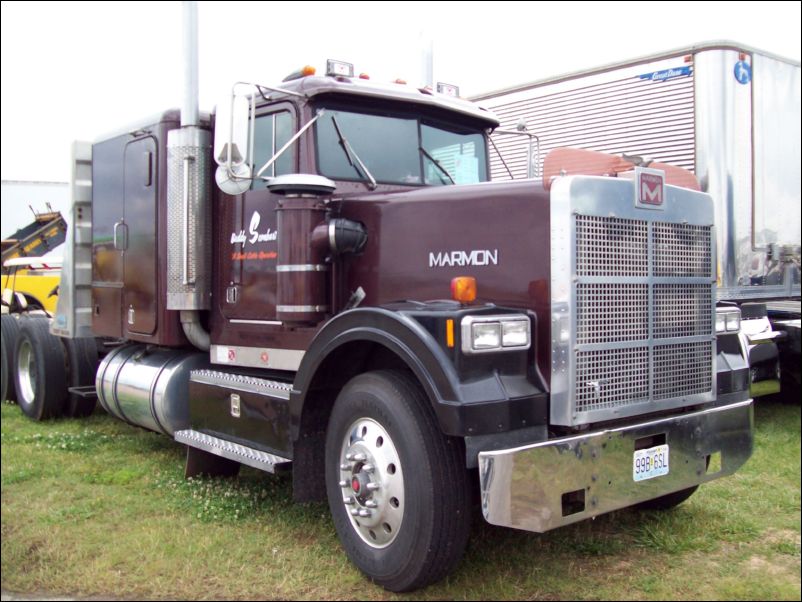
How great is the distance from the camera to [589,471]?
143 inches

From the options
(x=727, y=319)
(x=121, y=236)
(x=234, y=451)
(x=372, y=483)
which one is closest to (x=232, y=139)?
(x=234, y=451)

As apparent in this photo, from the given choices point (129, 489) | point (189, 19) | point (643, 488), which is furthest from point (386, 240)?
point (129, 489)

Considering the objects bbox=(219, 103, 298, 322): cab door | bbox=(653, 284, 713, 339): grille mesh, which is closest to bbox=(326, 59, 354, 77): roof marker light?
bbox=(219, 103, 298, 322): cab door

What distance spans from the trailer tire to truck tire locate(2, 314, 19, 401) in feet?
23.5

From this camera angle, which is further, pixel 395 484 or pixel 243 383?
pixel 243 383

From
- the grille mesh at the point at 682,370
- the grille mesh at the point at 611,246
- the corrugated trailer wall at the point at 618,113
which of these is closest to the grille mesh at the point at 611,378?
the grille mesh at the point at 682,370

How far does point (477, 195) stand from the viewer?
414 centimetres

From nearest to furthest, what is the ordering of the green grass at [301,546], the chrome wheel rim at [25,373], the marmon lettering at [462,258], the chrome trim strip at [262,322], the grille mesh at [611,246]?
the grille mesh at [611,246] < the green grass at [301,546] < the marmon lettering at [462,258] < the chrome trim strip at [262,322] < the chrome wheel rim at [25,373]

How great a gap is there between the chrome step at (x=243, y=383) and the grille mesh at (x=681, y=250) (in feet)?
7.27

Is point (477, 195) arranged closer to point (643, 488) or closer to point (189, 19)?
point (643, 488)

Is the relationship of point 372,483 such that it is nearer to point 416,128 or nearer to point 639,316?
point 639,316

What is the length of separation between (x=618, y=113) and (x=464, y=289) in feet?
16.3

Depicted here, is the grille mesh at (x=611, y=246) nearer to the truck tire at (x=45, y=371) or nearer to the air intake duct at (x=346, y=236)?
the air intake duct at (x=346, y=236)

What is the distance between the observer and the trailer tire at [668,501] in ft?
16.1
